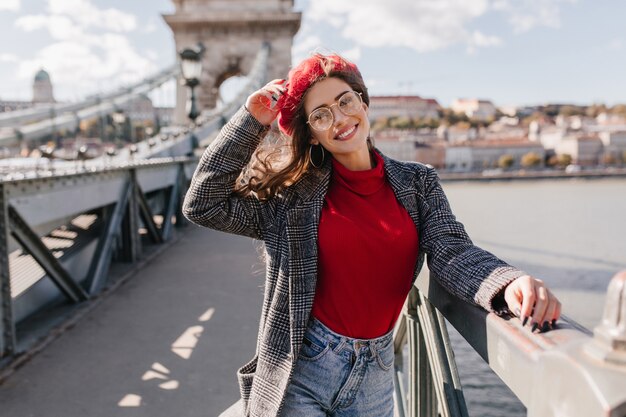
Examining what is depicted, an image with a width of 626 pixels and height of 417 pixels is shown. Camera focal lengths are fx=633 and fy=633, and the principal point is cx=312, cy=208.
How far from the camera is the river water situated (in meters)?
4.75

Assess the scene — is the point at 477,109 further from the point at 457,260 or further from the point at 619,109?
the point at 457,260

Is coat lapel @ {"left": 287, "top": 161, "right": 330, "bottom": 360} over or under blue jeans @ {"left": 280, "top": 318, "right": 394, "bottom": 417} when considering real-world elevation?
over

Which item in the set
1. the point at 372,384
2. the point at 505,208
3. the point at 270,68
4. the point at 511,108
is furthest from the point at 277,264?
the point at 511,108

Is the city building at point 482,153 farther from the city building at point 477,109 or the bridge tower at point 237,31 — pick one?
the bridge tower at point 237,31

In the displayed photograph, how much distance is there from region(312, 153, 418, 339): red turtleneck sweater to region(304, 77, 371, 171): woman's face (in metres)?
0.10

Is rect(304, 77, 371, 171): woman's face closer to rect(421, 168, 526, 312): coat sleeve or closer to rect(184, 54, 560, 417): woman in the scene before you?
rect(184, 54, 560, 417): woman

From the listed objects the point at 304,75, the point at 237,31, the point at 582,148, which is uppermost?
the point at 237,31

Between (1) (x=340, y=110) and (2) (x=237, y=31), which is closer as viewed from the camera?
(1) (x=340, y=110)

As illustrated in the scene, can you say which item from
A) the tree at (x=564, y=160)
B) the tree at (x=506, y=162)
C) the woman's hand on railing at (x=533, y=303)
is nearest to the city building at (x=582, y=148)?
the tree at (x=564, y=160)

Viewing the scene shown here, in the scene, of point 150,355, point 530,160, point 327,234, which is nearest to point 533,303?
point 327,234

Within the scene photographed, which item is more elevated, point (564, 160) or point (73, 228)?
point (73, 228)

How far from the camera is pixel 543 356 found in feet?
2.45

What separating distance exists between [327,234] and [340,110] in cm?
26

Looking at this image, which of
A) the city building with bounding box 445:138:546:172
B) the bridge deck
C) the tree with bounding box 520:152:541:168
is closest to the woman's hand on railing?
the bridge deck
